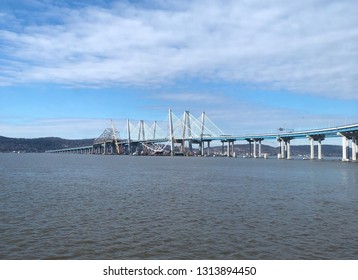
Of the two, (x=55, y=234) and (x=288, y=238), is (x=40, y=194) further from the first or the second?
(x=288, y=238)

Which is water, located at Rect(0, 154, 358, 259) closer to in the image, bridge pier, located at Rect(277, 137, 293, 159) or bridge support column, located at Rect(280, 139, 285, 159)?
bridge pier, located at Rect(277, 137, 293, 159)

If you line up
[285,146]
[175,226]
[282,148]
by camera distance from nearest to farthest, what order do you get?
[175,226]
[285,146]
[282,148]

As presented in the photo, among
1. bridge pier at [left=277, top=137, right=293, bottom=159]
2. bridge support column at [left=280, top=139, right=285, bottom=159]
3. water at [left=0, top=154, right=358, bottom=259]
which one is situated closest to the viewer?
water at [left=0, top=154, right=358, bottom=259]

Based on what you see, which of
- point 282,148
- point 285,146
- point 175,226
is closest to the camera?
point 175,226

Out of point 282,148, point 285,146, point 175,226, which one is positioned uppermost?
point 285,146

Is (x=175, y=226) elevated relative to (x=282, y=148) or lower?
lower

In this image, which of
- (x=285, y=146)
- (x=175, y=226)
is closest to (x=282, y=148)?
(x=285, y=146)

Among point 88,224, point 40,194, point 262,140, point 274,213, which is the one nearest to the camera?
point 88,224

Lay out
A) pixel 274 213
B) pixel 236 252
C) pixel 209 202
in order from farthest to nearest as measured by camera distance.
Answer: pixel 209 202
pixel 274 213
pixel 236 252

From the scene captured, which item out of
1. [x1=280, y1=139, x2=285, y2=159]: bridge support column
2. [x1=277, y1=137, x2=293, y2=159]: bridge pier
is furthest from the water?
[x1=280, y1=139, x2=285, y2=159]: bridge support column

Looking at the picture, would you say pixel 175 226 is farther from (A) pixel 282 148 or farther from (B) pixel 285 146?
(A) pixel 282 148
